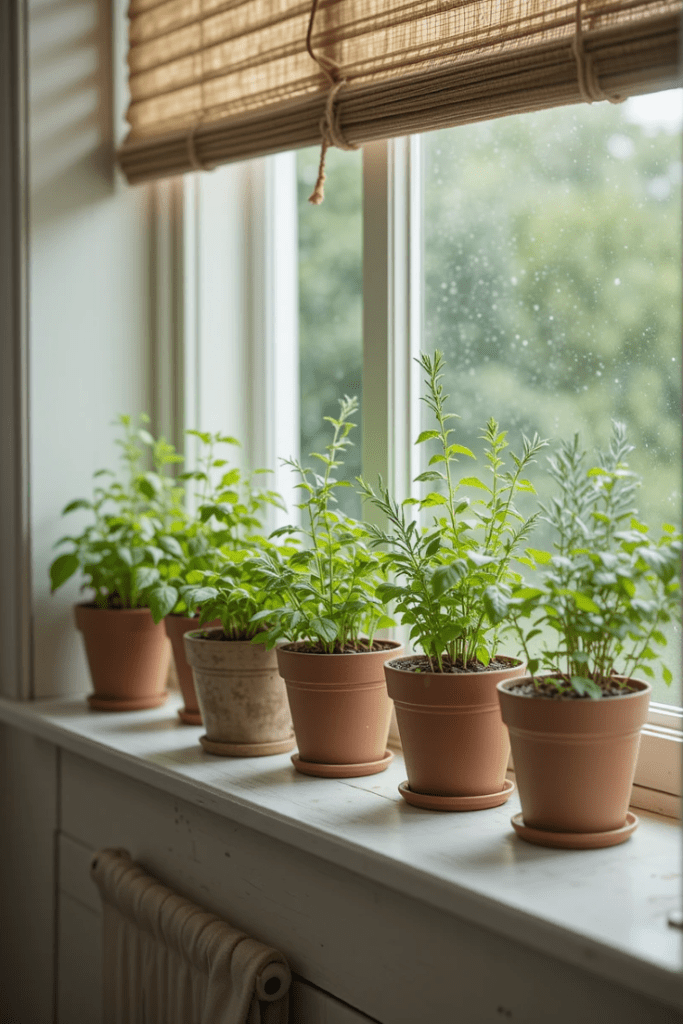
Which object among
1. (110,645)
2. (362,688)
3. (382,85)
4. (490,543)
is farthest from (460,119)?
(110,645)

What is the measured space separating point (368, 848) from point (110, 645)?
806 millimetres

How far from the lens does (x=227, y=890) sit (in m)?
1.37

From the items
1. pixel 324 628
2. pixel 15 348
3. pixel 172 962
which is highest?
pixel 15 348

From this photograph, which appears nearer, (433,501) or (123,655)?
(433,501)

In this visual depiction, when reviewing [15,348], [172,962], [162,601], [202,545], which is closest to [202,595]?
[162,601]

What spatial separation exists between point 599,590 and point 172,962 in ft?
2.68

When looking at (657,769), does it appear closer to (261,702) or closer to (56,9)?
(261,702)

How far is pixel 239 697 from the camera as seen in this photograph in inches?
56.6

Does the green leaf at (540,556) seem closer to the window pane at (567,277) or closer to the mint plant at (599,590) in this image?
the mint plant at (599,590)

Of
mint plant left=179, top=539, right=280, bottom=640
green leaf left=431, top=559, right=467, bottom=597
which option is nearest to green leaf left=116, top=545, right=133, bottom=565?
mint plant left=179, top=539, right=280, bottom=640

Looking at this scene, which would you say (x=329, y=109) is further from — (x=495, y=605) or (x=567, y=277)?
(x=495, y=605)

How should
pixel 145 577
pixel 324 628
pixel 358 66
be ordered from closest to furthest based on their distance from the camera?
pixel 324 628
pixel 358 66
pixel 145 577

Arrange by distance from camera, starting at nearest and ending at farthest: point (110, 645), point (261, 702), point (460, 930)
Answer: point (460, 930) < point (261, 702) < point (110, 645)

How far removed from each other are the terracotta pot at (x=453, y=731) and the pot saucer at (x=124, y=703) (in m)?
0.69
